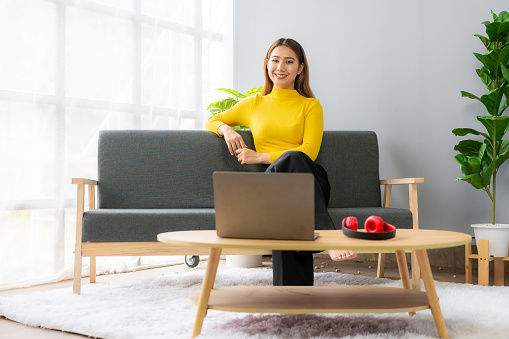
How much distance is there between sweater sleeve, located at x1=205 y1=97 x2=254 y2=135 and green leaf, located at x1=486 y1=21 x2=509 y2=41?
138 centimetres

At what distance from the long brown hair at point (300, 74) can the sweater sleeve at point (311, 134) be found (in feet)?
0.43

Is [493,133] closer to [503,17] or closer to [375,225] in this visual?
[503,17]

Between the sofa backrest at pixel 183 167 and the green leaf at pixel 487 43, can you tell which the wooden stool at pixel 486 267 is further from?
the green leaf at pixel 487 43

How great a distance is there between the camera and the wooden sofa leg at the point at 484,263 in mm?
2795

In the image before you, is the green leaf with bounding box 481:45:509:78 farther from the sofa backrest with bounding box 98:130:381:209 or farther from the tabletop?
the tabletop

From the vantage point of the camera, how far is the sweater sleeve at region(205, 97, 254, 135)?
2.86 meters

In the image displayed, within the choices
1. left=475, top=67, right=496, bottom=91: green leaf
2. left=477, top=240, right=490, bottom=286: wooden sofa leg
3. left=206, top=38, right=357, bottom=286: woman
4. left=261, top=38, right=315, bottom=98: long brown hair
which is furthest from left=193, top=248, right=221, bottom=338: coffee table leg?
left=475, top=67, right=496, bottom=91: green leaf

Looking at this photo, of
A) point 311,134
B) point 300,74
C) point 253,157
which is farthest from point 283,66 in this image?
point 253,157

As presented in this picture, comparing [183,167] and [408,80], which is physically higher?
[408,80]

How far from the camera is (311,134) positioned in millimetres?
2598

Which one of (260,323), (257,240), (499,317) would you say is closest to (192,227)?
(260,323)

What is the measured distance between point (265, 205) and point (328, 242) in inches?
7.9

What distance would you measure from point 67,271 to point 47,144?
0.74 meters

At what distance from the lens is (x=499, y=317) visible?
191 cm
